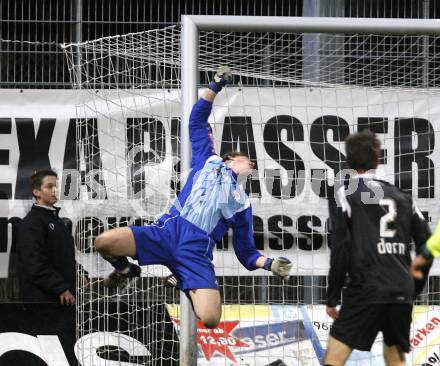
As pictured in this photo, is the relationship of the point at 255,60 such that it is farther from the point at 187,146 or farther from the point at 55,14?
the point at 55,14

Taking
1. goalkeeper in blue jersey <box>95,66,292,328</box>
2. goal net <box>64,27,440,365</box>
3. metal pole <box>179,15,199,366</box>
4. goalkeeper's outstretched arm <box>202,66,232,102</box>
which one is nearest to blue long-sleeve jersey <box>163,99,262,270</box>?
goalkeeper in blue jersey <box>95,66,292,328</box>

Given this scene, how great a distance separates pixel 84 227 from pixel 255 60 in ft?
6.75

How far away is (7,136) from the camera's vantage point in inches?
371

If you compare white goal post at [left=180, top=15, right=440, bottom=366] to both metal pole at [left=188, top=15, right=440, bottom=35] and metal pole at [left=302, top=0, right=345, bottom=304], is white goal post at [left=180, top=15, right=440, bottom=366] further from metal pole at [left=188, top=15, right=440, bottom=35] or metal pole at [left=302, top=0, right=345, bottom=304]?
metal pole at [left=302, top=0, right=345, bottom=304]

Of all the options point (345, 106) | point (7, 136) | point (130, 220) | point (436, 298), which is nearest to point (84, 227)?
point (130, 220)

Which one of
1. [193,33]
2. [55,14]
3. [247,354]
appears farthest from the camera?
[55,14]

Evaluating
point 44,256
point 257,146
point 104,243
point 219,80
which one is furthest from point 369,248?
point 44,256

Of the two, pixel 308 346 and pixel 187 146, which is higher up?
pixel 187 146

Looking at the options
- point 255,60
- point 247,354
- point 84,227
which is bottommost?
point 247,354

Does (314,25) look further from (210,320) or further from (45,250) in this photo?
(45,250)

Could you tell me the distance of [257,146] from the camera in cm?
945

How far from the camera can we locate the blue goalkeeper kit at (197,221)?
7.78m

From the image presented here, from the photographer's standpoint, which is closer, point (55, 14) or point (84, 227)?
point (84, 227)

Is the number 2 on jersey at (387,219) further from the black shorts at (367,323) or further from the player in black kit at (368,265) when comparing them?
the black shorts at (367,323)
